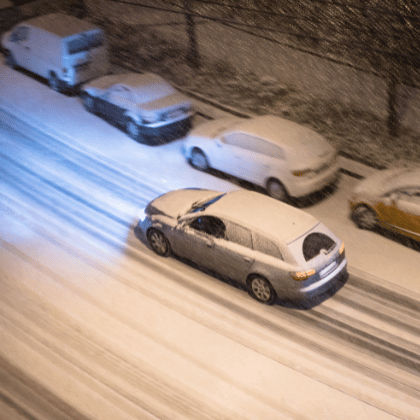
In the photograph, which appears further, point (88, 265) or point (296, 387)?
point (88, 265)

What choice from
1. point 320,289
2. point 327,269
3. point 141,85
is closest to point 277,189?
point 327,269

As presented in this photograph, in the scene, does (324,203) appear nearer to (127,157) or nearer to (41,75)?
(127,157)

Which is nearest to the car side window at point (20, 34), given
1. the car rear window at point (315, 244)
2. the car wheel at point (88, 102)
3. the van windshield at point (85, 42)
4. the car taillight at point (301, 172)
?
the van windshield at point (85, 42)

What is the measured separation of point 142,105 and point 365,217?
20.3ft

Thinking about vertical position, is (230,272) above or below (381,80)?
above

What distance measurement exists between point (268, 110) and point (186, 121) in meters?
3.36

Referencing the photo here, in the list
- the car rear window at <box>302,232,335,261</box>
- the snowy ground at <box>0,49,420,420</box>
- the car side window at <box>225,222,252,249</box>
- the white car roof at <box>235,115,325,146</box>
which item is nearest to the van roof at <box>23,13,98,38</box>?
the snowy ground at <box>0,49,420,420</box>

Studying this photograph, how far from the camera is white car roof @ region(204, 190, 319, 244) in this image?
823 cm

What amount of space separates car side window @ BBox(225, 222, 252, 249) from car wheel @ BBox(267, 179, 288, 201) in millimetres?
2761

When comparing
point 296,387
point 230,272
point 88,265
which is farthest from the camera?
point 88,265

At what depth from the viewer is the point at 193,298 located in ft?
28.6

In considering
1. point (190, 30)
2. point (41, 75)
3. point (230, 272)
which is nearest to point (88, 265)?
point (230, 272)

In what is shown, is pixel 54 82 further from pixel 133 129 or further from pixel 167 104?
pixel 167 104

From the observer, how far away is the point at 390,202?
31.6 feet
